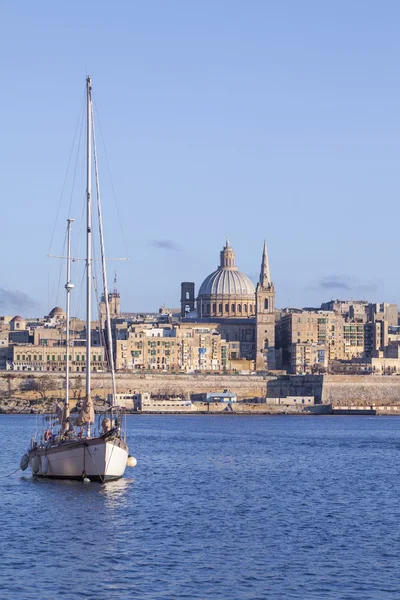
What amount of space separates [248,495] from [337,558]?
8986mm

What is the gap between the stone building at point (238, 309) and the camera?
413 feet

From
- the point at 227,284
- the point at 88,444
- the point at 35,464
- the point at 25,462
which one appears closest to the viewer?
the point at 88,444

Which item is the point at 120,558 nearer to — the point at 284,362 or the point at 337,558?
the point at 337,558

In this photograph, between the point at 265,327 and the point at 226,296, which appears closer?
the point at 265,327

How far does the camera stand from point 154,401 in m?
96.4

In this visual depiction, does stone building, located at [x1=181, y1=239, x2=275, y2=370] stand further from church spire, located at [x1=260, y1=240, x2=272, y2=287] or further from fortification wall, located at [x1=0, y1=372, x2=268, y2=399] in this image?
fortification wall, located at [x1=0, y1=372, x2=268, y2=399]

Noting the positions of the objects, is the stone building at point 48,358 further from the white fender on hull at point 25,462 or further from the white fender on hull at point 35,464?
the white fender on hull at point 35,464

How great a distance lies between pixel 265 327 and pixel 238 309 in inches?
602

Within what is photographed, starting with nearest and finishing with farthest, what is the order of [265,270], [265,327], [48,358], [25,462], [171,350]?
[25,462] < [48,358] < [171,350] < [265,327] < [265,270]

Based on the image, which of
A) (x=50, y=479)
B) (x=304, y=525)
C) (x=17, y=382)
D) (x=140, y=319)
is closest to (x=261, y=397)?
(x=17, y=382)

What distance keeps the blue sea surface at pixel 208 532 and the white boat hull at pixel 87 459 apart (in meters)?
0.33

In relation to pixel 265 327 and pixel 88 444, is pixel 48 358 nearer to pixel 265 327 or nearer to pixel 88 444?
pixel 265 327

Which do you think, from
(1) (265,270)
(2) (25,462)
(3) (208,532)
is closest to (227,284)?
(1) (265,270)

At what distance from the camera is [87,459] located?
31.0m
